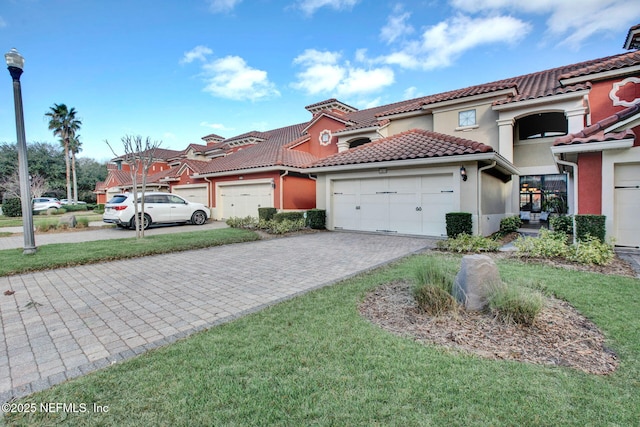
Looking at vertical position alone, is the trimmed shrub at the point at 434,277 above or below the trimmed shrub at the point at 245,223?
below

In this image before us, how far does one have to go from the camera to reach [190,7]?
11.1 m

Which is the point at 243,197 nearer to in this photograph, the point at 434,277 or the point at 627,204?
the point at 434,277

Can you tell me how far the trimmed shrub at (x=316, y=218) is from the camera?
13.2 meters

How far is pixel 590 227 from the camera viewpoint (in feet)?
24.1

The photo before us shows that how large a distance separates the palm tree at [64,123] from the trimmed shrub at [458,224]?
48.6m

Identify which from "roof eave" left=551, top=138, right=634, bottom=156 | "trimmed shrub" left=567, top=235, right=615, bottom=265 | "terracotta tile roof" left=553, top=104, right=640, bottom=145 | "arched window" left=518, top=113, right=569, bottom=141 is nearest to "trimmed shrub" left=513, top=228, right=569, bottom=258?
"trimmed shrub" left=567, top=235, right=615, bottom=265

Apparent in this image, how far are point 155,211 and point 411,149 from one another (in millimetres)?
12059

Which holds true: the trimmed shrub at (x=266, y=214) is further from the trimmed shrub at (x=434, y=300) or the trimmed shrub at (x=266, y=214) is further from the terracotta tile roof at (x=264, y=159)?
the trimmed shrub at (x=434, y=300)

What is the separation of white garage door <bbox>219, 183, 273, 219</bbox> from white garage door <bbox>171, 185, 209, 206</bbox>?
5.72ft

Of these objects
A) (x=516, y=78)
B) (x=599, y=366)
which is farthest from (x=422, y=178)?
(x=516, y=78)

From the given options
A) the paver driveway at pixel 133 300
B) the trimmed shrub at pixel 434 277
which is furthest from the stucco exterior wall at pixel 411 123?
the trimmed shrub at pixel 434 277

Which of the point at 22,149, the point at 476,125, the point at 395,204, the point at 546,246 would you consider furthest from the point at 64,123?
the point at 546,246

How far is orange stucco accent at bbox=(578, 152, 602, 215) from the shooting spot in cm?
787

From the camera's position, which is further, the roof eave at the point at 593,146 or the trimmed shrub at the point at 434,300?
the roof eave at the point at 593,146
